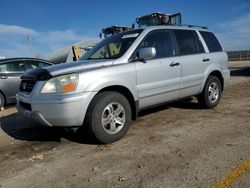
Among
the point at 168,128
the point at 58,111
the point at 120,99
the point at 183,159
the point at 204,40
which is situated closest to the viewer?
the point at 183,159

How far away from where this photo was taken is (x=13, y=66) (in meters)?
8.61

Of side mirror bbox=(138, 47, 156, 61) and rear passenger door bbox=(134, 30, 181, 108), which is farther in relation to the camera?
rear passenger door bbox=(134, 30, 181, 108)

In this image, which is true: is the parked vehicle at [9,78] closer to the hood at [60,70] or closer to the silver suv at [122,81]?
the silver suv at [122,81]

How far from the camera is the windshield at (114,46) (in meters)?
4.74

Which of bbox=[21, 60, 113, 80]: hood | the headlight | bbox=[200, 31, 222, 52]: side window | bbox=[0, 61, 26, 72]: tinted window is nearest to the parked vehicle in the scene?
bbox=[0, 61, 26, 72]: tinted window

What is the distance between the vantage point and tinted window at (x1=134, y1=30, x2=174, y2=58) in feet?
16.0

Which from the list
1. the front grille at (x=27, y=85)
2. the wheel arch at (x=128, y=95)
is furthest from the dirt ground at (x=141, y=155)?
the front grille at (x=27, y=85)

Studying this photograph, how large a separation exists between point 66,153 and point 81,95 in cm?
89

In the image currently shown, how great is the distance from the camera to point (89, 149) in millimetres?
4004

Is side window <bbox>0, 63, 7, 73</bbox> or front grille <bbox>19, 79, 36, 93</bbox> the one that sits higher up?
side window <bbox>0, 63, 7, 73</bbox>

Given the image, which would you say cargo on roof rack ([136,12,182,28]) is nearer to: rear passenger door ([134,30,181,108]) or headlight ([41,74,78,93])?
rear passenger door ([134,30,181,108])

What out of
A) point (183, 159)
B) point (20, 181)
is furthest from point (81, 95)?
point (183, 159)

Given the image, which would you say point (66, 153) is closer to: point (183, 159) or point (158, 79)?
point (183, 159)

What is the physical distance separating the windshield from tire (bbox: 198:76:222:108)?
84.8 inches
